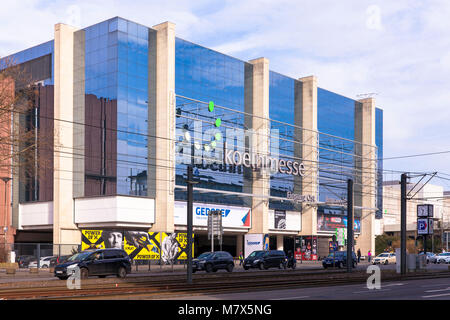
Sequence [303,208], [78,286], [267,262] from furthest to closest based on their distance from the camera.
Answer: [303,208]
[267,262]
[78,286]

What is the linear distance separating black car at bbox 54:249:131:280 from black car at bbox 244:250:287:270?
14749 mm

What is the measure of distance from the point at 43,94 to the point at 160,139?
46.3 ft

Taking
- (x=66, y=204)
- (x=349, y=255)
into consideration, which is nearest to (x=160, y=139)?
(x=66, y=204)

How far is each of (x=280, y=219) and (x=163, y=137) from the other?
2267cm

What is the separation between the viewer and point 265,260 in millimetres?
49750

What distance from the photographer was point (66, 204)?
61.9m

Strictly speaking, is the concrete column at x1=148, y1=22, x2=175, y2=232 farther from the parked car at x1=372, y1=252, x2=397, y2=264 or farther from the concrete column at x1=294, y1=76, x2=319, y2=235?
the parked car at x1=372, y1=252, x2=397, y2=264

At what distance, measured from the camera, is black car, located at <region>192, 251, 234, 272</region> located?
1731 inches

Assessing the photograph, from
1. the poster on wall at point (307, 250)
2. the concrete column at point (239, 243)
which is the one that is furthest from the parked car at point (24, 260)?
the poster on wall at point (307, 250)

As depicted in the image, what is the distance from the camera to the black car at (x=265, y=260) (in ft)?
161

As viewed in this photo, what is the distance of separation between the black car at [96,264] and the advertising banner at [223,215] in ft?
90.1
